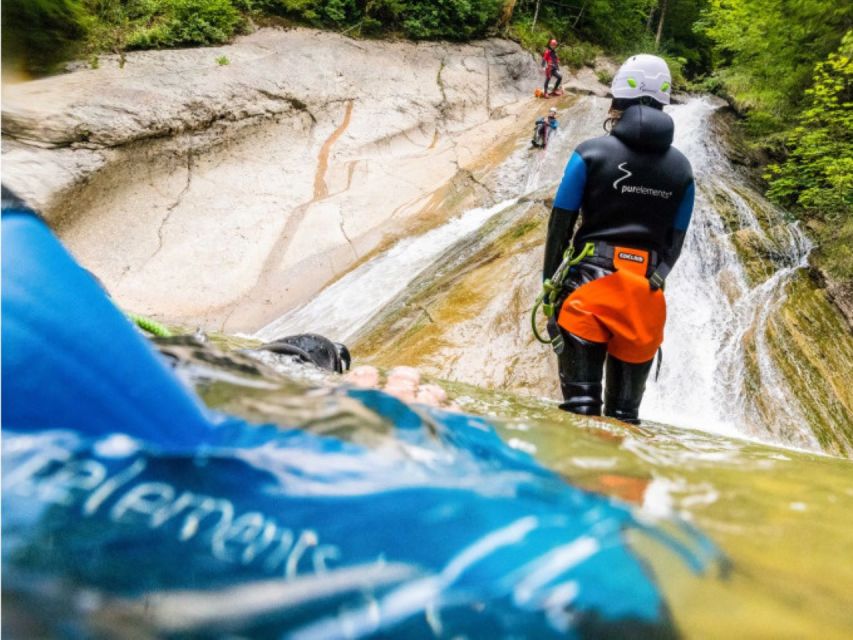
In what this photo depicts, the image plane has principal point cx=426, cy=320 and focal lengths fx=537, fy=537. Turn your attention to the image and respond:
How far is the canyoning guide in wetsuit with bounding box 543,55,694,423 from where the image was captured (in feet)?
8.57

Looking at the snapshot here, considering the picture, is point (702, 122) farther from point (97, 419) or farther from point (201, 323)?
point (97, 419)

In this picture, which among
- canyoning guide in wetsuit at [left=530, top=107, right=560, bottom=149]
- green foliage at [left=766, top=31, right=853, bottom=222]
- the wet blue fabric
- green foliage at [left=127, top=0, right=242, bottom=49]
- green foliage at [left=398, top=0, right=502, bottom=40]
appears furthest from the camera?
green foliage at [left=398, top=0, right=502, bottom=40]

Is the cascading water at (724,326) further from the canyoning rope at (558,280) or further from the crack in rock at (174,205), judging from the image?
the crack in rock at (174,205)

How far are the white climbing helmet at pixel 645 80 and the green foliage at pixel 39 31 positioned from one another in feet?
7.62

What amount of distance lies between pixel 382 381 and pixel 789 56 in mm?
11318

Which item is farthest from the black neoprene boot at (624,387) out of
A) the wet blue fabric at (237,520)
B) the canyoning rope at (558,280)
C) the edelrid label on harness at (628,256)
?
the wet blue fabric at (237,520)

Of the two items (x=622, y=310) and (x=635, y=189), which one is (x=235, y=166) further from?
(x=622, y=310)

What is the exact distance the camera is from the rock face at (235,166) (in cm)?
777

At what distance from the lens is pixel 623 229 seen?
2686mm

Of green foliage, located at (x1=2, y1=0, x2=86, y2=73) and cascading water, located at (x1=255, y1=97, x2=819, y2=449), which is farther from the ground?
green foliage, located at (x1=2, y1=0, x2=86, y2=73)

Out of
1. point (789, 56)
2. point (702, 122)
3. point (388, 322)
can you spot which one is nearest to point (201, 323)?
point (388, 322)

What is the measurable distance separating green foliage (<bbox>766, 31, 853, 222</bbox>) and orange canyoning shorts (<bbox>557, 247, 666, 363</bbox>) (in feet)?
20.9

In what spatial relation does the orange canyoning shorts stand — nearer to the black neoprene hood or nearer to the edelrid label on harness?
the edelrid label on harness

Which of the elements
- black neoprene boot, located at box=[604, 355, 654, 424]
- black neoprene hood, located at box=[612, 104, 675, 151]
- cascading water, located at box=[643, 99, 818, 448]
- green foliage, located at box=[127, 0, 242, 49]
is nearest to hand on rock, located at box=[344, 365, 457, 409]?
black neoprene boot, located at box=[604, 355, 654, 424]
